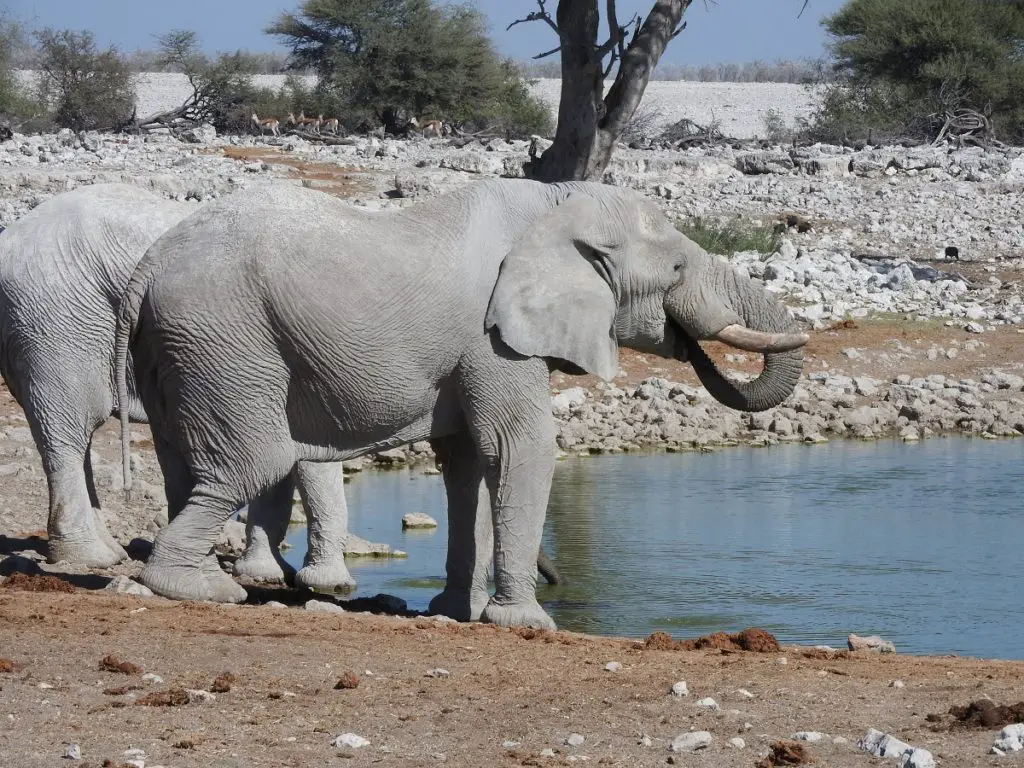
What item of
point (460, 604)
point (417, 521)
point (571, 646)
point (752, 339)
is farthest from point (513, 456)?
point (417, 521)

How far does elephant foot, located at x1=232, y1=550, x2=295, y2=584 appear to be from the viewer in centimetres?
878

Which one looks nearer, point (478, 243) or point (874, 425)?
point (478, 243)

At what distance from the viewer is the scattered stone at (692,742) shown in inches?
186

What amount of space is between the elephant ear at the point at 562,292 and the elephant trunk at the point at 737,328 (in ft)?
1.29

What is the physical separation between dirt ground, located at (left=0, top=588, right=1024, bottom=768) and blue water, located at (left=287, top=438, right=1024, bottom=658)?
69.0 inches

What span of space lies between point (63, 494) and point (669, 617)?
115 inches

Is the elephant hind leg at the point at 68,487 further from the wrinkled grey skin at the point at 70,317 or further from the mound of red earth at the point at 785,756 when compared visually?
the mound of red earth at the point at 785,756

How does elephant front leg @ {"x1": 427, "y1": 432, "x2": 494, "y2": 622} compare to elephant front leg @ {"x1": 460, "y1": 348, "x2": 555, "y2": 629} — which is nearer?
elephant front leg @ {"x1": 460, "y1": 348, "x2": 555, "y2": 629}

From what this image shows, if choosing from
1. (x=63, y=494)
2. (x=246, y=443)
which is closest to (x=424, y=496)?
(x=63, y=494)

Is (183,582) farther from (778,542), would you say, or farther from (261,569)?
(778,542)

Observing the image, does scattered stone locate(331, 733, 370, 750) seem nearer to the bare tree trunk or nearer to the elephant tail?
the elephant tail

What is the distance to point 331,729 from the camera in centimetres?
497

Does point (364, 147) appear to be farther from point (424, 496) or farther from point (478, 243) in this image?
point (478, 243)

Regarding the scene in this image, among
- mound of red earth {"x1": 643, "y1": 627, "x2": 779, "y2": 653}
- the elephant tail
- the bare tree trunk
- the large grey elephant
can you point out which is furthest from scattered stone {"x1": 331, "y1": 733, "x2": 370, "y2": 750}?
the bare tree trunk
